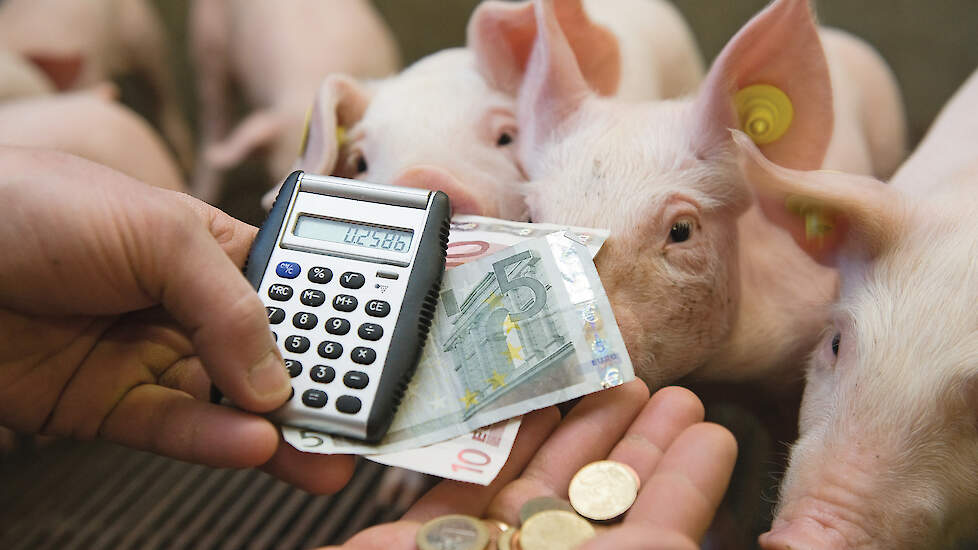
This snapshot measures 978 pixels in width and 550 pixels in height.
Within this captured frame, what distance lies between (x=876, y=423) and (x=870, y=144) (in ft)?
3.18

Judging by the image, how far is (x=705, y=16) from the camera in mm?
1785

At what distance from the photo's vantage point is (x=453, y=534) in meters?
0.67

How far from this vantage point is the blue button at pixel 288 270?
31.4 inches

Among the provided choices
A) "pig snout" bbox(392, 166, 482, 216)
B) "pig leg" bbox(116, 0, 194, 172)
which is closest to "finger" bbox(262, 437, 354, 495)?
"pig snout" bbox(392, 166, 482, 216)

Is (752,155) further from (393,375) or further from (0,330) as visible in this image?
(0,330)

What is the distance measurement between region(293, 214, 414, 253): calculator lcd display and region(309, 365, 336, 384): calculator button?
0.15 meters

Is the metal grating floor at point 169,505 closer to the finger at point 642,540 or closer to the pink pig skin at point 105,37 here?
the finger at point 642,540

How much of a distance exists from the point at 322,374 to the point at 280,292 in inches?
4.2

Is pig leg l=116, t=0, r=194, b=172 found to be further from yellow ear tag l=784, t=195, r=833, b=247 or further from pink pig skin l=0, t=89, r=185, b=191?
yellow ear tag l=784, t=195, r=833, b=247

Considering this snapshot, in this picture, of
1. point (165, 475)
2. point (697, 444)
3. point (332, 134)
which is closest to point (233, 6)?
point (332, 134)

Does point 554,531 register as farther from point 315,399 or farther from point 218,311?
point 218,311

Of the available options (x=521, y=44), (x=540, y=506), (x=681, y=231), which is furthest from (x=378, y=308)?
(x=521, y=44)

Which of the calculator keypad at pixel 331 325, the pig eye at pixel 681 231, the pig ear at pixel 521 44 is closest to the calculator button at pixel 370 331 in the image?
the calculator keypad at pixel 331 325

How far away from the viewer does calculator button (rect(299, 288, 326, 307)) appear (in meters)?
0.78
